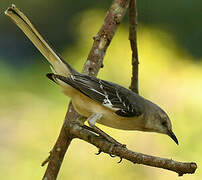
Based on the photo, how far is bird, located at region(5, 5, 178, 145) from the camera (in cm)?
254

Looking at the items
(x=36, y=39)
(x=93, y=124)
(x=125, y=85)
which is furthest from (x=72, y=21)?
(x=93, y=124)

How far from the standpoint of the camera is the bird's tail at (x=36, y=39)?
2.51m

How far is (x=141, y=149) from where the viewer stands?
3414mm

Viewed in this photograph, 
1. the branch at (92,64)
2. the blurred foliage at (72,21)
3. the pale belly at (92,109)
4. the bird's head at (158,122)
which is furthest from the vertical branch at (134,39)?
the blurred foliage at (72,21)

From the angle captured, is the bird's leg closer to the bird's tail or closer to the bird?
the bird

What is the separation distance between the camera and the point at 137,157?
2115 mm

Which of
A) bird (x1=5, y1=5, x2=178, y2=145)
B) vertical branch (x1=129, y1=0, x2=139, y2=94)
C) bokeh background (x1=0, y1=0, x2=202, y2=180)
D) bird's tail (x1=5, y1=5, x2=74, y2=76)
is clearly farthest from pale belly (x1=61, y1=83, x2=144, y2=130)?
bokeh background (x1=0, y1=0, x2=202, y2=180)

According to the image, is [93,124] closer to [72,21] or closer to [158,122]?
[158,122]

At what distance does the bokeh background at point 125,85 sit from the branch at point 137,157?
1.06m

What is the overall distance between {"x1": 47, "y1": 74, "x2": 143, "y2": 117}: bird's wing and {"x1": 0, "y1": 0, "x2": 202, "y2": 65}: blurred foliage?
1656 millimetres

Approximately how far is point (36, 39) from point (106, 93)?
1.39 ft

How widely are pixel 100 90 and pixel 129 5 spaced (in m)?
0.59

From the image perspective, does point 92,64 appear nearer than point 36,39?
No

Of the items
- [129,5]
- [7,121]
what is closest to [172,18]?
[7,121]
